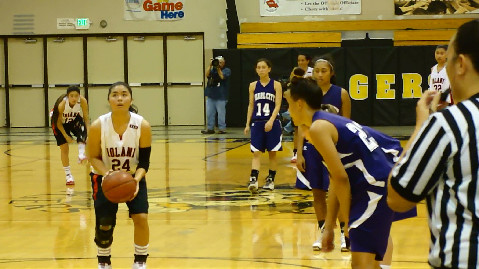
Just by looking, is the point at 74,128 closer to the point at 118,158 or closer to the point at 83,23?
the point at 118,158

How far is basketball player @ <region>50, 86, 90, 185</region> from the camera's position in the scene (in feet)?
37.1

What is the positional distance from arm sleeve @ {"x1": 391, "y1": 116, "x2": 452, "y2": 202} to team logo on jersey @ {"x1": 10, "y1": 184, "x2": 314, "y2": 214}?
6412 millimetres

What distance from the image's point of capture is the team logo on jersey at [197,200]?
9.10 m

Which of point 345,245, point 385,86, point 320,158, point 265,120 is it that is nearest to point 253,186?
point 265,120

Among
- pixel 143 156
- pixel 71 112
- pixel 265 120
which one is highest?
pixel 71 112

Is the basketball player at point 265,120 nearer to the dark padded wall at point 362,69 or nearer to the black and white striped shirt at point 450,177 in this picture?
the black and white striped shirt at point 450,177

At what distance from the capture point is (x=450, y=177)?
230cm

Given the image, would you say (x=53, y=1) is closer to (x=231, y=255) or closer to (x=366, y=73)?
(x=366, y=73)

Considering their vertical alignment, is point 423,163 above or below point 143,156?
above

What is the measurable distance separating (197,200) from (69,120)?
3110 mm

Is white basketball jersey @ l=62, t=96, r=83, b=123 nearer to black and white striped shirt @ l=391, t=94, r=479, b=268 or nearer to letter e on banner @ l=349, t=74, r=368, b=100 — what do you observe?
A: black and white striped shirt @ l=391, t=94, r=479, b=268

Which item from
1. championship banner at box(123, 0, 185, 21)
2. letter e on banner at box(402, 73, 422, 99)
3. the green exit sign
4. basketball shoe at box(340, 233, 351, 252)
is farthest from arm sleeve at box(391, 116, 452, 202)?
the green exit sign

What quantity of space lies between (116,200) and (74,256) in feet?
4.50

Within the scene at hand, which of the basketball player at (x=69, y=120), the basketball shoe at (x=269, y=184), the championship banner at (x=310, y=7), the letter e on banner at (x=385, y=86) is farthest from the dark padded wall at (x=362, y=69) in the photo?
the basketball shoe at (x=269, y=184)
